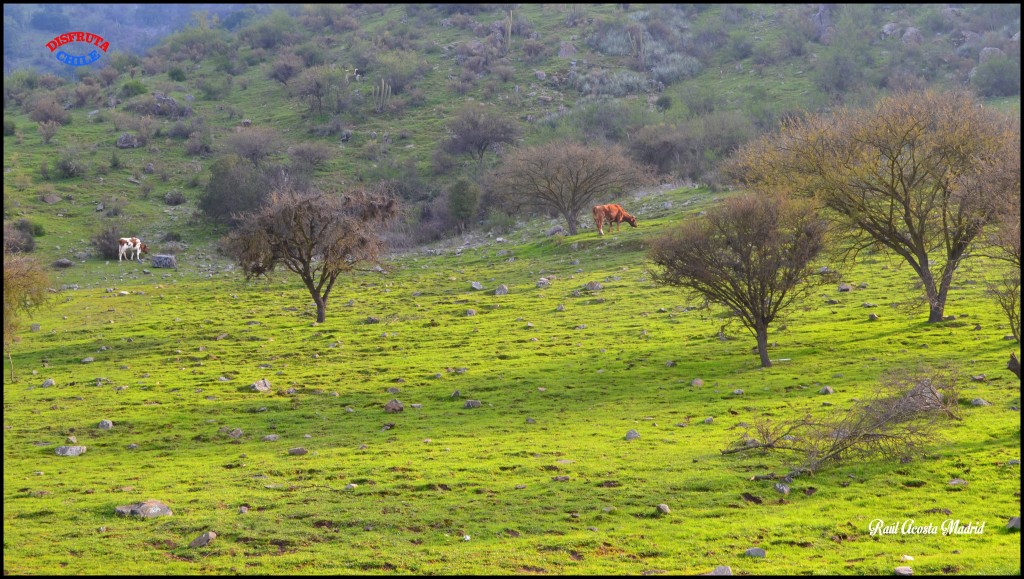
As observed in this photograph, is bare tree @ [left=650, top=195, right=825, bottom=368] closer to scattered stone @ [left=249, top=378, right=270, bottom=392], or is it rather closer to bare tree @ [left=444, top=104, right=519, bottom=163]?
scattered stone @ [left=249, top=378, right=270, bottom=392]

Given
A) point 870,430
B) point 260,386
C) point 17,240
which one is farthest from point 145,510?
point 17,240

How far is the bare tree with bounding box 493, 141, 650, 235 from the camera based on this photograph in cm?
5362

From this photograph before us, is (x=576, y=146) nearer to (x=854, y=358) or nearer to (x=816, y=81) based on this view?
(x=854, y=358)

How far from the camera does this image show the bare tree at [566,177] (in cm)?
5362

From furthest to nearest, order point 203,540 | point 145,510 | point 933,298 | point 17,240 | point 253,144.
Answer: point 253,144 < point 17,240 < point 933,298 < point 145,510 < point 203,540

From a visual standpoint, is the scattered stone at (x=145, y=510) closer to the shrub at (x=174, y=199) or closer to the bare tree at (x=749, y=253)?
the bare tree at (x=749, y=253)

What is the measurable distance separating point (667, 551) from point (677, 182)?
189 ft

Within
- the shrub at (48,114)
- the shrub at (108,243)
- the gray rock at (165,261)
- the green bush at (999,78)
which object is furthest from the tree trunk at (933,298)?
the shrub at (48,114)

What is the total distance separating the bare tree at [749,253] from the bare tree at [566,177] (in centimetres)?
2937

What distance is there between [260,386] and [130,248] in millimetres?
33409

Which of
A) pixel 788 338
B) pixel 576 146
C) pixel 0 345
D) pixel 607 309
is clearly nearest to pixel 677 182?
pixel 576 146

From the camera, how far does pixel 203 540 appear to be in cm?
1224

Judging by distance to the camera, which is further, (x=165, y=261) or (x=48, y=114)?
(x=48, y=114)

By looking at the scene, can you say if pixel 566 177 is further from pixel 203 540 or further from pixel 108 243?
pixel 203 540
